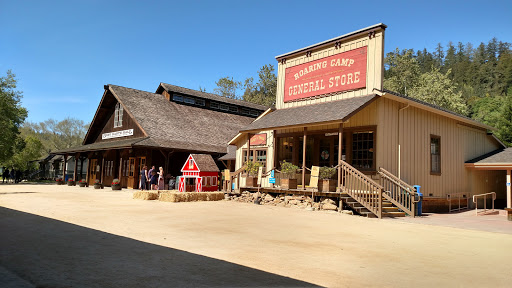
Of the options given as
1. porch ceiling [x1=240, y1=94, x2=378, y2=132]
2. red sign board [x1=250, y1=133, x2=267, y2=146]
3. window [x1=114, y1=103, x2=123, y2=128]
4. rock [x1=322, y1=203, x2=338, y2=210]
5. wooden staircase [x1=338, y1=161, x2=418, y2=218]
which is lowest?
rock [x1=322, y1=203, x2=338, y2=210]

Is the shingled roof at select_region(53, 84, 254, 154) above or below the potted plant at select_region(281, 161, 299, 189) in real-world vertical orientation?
above

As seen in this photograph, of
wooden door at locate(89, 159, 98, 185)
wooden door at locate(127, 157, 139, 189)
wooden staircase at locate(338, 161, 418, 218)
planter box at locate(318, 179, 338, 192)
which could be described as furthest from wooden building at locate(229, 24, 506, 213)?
wooden door at locate(89, 159, 98, 185)

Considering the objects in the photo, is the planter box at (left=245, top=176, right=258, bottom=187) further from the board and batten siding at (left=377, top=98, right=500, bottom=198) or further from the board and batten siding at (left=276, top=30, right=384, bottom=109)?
the board and batten siding at (left=377, top=98, right=500, bottom=198)

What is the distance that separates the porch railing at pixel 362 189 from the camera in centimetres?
1264

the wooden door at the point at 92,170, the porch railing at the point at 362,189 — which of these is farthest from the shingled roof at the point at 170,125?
the porch railing at the point at 362,189

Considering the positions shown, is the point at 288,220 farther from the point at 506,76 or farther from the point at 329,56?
the point at 506,76

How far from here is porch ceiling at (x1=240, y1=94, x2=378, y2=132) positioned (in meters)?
14.1

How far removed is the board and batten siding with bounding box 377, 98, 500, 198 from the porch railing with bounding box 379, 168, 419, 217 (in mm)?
664

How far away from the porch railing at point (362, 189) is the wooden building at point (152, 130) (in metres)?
14.1

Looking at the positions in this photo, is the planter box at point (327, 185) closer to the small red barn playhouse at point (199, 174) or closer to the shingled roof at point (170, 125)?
the small red barn playhouse at point (199, 174)

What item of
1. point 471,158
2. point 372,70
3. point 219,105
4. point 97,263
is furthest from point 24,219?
point 219,105

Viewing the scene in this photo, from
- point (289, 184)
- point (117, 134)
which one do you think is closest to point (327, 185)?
point (289, 184)

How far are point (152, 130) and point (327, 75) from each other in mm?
14343

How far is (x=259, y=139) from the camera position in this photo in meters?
20.9
